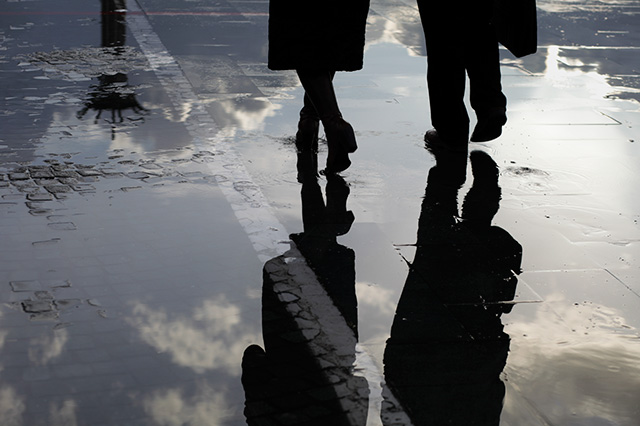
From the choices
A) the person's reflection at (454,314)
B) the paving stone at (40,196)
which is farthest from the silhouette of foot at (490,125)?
the paving stone at (40,196)

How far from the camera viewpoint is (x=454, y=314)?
3.85 metres

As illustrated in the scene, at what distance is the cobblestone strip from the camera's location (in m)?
3.49

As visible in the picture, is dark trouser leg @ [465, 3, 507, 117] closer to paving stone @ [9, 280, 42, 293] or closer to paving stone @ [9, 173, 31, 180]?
paving stone @ [9, 173, 31, 180]

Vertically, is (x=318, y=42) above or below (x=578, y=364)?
above

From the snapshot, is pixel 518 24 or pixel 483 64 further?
pixel 483 64

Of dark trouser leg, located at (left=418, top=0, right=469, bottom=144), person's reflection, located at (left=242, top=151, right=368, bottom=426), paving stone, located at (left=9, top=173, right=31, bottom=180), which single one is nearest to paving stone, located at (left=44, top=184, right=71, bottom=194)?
paving stone, located at (left=9, top=173, right=31, bottom=180)

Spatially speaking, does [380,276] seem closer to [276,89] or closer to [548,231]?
[548,231]

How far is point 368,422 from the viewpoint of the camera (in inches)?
120

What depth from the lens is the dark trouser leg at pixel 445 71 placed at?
598cm

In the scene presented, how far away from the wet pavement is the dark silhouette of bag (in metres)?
0.69

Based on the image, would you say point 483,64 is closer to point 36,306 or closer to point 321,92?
point 321,92

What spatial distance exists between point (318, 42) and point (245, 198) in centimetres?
103

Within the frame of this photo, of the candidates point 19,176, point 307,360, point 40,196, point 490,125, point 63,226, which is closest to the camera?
point 307,360

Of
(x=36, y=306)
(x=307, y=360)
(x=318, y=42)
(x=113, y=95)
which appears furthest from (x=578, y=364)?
(x=113, y=95)
